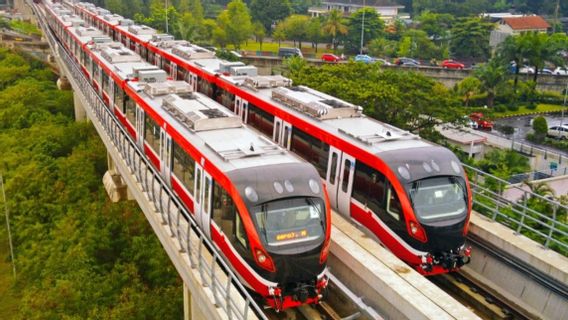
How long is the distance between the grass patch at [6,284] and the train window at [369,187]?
1657 centimetres

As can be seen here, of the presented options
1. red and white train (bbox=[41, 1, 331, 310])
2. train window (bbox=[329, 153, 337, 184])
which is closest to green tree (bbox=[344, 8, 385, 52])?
red and white train (bbox=[41, 1, 331, 310])

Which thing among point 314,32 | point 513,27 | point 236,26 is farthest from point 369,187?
point 513,27

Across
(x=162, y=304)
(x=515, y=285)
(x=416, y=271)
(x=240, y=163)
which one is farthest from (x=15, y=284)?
(x=515, y=285)

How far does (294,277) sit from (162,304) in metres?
9.26

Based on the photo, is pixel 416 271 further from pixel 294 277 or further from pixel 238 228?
pixel 238 228

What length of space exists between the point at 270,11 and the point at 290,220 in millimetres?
76106

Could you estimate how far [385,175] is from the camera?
1259cm

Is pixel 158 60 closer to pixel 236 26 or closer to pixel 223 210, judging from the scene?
pixel 223 210

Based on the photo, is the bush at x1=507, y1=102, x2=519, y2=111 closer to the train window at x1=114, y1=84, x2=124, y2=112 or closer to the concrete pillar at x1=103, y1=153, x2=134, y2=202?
the concrete pillar at x1=103, y1=153, x2=134, y2=202

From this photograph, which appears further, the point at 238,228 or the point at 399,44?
the point at 399,44

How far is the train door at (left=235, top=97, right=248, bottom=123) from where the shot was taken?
794 inches

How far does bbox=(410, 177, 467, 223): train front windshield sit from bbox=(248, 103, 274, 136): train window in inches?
265

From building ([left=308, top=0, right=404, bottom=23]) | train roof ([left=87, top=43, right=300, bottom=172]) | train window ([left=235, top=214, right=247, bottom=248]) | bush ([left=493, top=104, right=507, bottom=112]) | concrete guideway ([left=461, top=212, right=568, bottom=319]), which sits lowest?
bush ([left=493, top=104, right=507, bottom=112])

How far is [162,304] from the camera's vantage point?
61.1 ft
